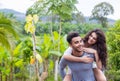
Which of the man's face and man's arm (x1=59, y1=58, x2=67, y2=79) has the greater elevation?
the man's face

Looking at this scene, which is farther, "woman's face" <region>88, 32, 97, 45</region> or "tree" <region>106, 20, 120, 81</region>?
"tree" <region>106, 20, 120, 81</region>

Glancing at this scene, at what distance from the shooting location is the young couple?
7.55 ft

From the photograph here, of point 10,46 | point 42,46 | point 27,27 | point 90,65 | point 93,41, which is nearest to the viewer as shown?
point 90,65

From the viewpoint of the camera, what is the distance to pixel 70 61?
234 cm

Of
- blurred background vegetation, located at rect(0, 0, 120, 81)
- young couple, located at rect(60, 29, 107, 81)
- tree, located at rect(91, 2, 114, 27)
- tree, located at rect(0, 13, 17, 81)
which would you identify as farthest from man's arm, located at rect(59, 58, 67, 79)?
tree, located at rect(91, 2, 114, 27)

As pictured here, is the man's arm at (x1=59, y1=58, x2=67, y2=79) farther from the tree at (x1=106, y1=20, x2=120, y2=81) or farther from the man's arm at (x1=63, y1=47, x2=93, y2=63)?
the tree at (x1=106, y1=20, x2=120, y2=81)

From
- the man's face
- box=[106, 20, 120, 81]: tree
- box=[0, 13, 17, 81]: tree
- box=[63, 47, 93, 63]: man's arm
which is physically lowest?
box=[106, 20, 120, 81]: tree

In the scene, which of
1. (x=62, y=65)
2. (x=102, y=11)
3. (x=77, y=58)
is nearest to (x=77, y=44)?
(x=77, y=58)

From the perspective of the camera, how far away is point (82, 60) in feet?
7.54

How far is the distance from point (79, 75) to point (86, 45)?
0.30 metres

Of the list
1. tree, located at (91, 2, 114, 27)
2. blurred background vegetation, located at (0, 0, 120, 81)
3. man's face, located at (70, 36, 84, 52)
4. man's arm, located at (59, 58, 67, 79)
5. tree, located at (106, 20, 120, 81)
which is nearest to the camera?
man's face, located at (70, 36, 84, 52)

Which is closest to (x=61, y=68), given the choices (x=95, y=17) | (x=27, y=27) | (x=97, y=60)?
(x=97, y=60)

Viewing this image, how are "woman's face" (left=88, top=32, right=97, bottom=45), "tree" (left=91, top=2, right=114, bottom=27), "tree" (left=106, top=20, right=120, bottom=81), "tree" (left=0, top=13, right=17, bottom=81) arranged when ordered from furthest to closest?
"tree" (left=91, top=2, right=114, bottom=27) < "tree" (left=106, top=20, right=120, bottom=81) < "tree" (left=0, top=13, right=17, bottom=81) < "woman's face" (left=88, top=32, right=97, bottom=45)

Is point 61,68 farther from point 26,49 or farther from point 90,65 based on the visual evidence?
point 26,49
